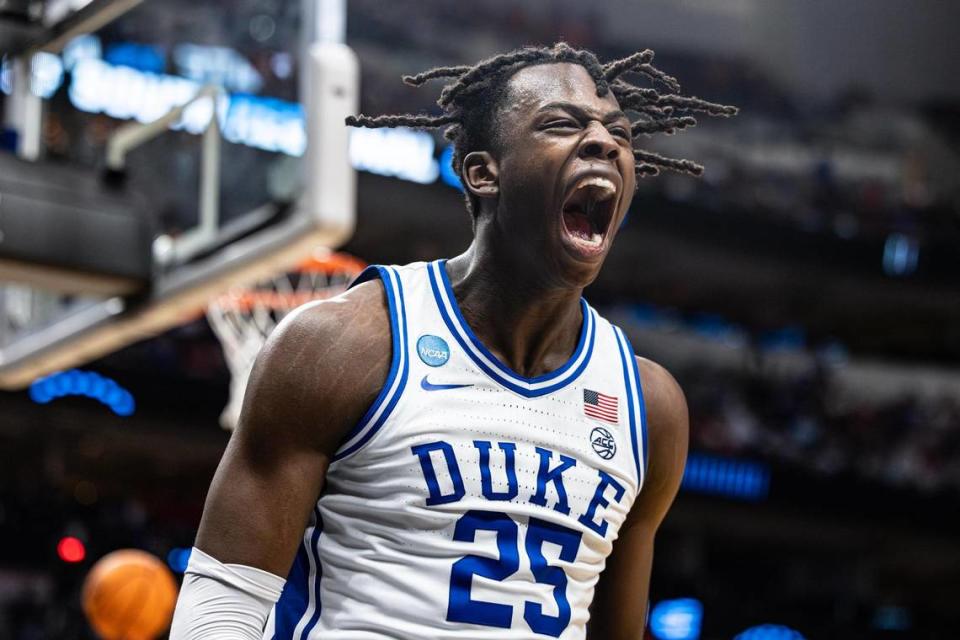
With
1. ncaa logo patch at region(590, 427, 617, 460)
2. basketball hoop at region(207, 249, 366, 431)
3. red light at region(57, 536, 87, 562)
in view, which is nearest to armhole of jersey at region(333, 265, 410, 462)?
ncaa logo patch at region(590, 427, 617, 460)

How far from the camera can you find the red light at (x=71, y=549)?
11.8 meters

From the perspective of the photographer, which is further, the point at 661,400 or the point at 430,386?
the point at 661,400

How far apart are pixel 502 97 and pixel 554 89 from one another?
0.10 metres

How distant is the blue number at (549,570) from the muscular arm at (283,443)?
1.10ft

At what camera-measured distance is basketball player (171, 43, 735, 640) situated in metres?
2.04

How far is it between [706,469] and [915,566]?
4.43m

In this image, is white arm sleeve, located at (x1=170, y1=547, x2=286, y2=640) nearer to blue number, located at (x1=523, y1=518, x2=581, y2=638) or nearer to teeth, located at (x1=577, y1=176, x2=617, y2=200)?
blue number, located at (x1=523, y1=518, x2=581, y2=638)

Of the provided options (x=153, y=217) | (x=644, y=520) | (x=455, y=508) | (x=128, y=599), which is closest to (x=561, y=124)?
(x=455, y=508)

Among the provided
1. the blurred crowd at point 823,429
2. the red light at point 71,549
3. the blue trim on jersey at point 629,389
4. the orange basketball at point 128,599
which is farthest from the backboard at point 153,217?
the blurred crowd at point 823,429

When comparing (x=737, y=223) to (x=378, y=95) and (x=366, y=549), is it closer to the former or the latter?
(x=378, y=95)

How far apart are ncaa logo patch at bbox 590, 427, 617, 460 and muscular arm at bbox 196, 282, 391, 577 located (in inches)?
14.7

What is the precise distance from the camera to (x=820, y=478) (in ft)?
55.8

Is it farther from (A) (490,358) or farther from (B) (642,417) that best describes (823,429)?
(A) (490,358)

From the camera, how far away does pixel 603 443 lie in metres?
2.20
